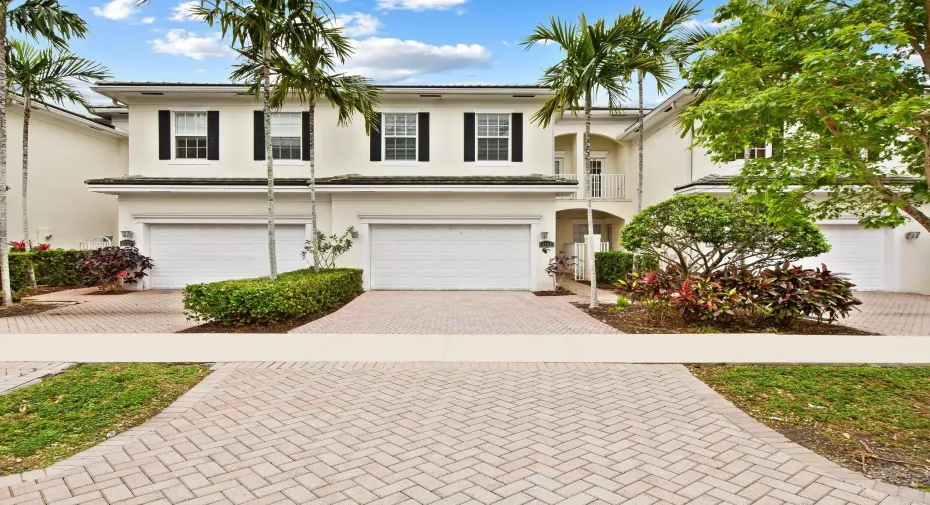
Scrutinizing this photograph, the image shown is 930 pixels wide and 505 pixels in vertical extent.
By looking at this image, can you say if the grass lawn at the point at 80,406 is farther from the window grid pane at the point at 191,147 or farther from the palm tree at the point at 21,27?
the window grid pane at the point at 191,147

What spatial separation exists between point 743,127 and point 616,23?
19.4 feet

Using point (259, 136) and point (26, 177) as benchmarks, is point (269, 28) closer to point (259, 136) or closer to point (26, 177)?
point (259, 136)

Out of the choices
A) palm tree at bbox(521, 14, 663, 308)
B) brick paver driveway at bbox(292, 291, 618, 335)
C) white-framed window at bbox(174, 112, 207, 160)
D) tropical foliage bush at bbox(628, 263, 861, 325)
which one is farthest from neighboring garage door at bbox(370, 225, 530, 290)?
tropical foliage bush at bbox(628, 263, 861, 325)

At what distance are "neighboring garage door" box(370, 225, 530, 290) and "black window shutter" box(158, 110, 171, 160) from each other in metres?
7.17

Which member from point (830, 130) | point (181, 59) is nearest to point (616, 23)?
point (830, 130)

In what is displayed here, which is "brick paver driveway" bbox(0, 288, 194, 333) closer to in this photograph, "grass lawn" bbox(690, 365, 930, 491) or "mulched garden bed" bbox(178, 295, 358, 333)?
"mulched garden bed" bbox(178, 295, 358, 333)

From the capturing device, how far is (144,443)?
4.02 m

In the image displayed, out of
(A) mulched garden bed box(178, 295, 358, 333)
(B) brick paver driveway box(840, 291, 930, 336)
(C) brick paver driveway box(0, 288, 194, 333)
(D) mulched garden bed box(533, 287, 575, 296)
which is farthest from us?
(D) mulched garden bed box(533, 287, 575, 296)

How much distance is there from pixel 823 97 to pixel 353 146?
13703 mm

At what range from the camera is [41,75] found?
1515cm

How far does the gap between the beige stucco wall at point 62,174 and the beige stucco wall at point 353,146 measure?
14.1 feet

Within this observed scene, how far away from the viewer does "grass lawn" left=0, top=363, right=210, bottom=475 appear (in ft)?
12.8

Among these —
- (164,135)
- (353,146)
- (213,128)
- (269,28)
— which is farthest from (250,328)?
(164,135)

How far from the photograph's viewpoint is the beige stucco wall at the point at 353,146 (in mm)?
16344
